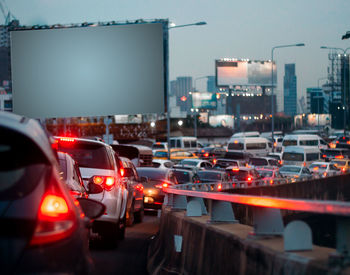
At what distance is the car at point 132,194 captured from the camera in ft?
46.0

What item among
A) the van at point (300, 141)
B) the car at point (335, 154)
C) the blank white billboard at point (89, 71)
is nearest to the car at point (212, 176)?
the blank white billboard at point (89, 71)

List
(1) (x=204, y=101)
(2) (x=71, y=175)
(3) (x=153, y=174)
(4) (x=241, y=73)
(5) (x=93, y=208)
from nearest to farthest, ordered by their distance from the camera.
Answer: (5) (x=93, y=208), (2) (x=71, y=175), (3) (x=153, y=174), (4) (x=241, y=73), (1) (x=204, y=101)

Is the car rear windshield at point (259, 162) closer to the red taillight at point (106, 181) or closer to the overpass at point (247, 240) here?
the red taillight at point (106, 181)

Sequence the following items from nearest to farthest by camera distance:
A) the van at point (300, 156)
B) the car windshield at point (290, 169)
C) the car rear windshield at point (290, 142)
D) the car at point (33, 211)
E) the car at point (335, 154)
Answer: the car at point (33, 211), the car windshield at point (290, 169), the van at point (300, 156), the car at point (335, 154), the car rear windshield at point (290, 142)

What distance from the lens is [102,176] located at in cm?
1168

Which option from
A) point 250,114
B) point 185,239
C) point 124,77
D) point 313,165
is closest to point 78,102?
point 124,77

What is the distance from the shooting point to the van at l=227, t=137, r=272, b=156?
204 ft

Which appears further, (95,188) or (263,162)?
(263,162)

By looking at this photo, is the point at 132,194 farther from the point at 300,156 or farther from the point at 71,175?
the point at 300,156

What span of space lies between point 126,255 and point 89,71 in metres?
36.4

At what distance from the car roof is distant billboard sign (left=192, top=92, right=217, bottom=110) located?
12711cm

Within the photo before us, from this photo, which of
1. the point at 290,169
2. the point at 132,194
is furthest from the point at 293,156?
the point at 132,194

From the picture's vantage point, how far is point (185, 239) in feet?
25.2

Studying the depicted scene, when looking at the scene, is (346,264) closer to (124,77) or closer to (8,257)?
(8,257)
